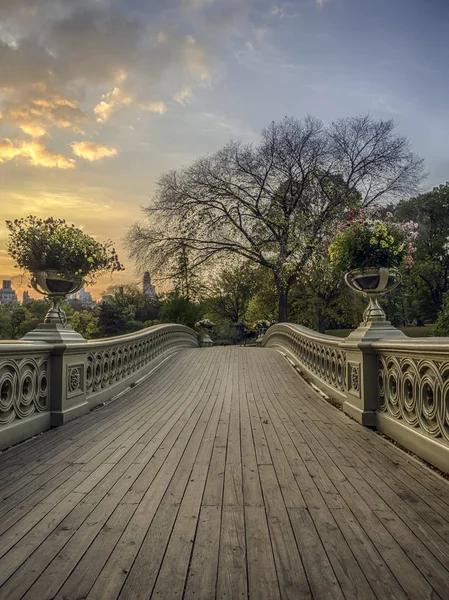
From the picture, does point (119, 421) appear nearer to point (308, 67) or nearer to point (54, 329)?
point (54, 329)

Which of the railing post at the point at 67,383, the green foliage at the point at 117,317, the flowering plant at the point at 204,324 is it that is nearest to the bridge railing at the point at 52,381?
the railing post at the point at 67,383

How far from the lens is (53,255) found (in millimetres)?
5273

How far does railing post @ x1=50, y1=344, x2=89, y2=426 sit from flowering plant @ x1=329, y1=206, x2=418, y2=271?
3788 mm

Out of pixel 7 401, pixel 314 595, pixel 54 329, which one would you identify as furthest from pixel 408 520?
pixel 54 329

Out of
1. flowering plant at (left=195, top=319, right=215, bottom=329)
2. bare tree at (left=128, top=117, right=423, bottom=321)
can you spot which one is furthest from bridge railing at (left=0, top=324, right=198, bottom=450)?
flowering plant at (left=195, top=319, right=215, bottom=329)

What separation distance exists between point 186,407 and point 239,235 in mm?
15561

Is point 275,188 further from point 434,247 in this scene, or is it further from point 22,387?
point 22,387

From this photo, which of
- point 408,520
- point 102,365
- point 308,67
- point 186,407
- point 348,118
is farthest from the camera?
point 348,118

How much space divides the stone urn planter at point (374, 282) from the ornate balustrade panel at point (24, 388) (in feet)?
13.3

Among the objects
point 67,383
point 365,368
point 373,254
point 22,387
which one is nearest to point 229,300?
point 373,254

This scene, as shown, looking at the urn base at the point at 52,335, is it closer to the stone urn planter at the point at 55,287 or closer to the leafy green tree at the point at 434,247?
the stone urn planter at the point at 55,287

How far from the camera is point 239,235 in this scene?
20.7m

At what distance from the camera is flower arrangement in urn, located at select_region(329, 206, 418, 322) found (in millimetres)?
5379

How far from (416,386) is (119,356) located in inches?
209
